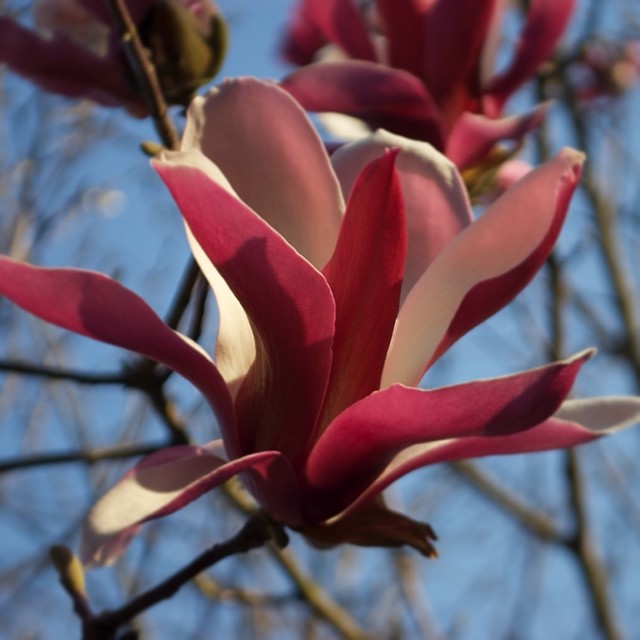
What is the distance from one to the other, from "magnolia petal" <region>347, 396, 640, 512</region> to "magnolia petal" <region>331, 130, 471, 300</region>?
0.11 m

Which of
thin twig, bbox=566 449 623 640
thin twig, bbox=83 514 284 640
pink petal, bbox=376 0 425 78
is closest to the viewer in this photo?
thin twig, bbox=83 514 284 640

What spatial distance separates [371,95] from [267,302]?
12.7 inches

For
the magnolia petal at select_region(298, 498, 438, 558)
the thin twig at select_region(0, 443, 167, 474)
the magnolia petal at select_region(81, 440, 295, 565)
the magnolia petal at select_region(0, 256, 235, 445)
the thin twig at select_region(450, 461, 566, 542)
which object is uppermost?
the magnolia petal at select_region(0, 256, 235, 445)

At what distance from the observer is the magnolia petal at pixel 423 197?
55 centimetres

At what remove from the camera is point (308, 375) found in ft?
1.58

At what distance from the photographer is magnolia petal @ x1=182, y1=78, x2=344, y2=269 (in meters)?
0.51

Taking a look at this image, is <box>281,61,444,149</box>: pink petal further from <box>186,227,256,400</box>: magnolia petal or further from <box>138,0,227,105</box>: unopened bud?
<box>186,227,256,400</box>: magnolia petal

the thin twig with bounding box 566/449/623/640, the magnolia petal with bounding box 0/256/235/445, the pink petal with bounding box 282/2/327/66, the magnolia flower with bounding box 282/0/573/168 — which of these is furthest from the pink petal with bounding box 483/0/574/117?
the thin twig with bounding box 566/449/623/640

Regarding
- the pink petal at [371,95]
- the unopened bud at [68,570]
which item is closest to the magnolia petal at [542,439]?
the unopened bud at [68,570]

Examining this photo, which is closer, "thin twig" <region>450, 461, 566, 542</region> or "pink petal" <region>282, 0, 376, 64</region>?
"pink petal" <region>282, 0, 376, 64</region>

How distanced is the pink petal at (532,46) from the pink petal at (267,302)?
446 mm

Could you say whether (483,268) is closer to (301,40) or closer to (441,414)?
(441,414)

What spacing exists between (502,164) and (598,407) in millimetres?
328

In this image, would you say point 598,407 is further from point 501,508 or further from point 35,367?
point 501,508
